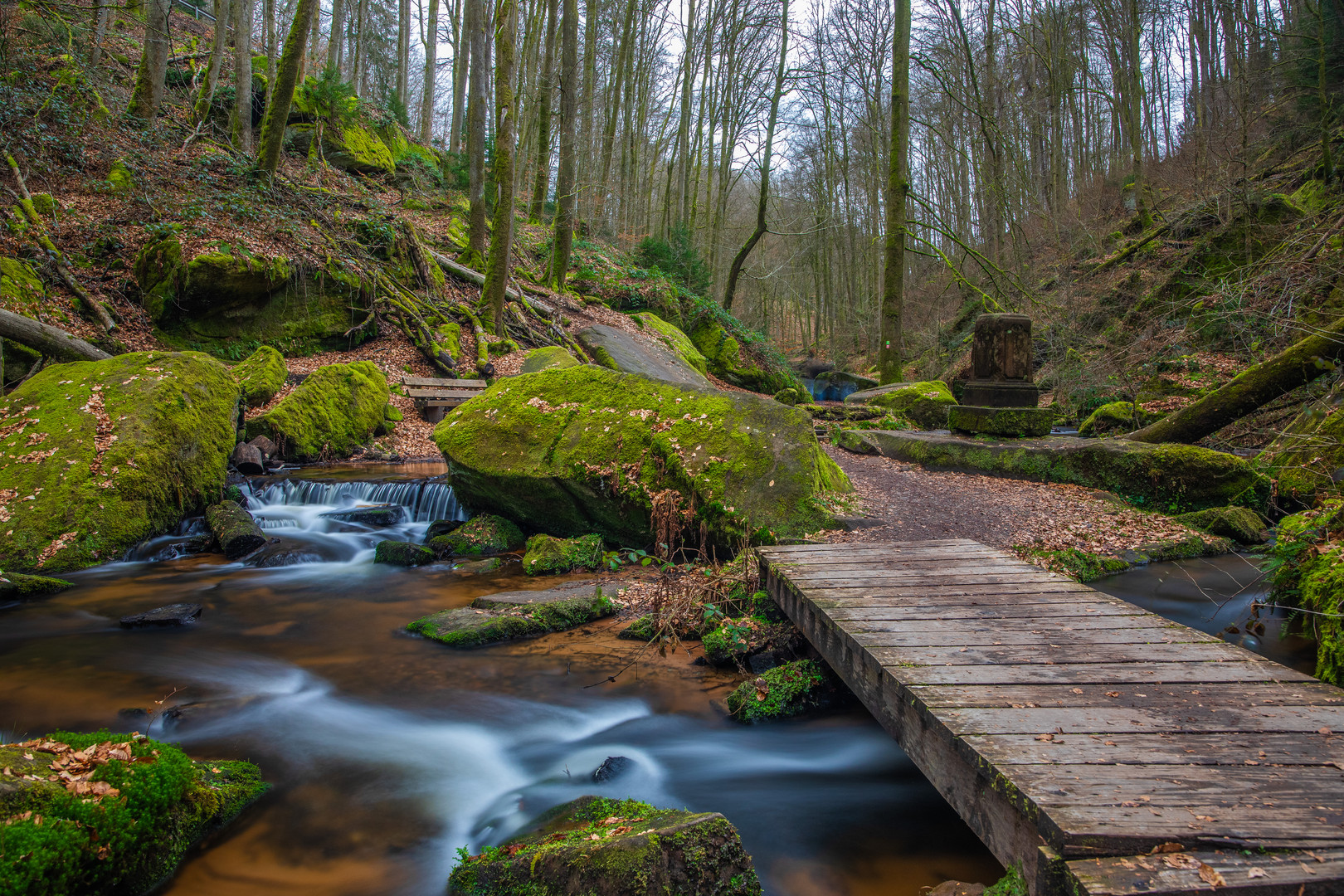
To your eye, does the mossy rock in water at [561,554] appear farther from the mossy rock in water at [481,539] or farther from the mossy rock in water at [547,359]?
the mossy rock in water at [547,359]

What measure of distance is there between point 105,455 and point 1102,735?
27.9 ft

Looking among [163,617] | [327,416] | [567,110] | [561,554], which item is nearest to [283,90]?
[567,110]

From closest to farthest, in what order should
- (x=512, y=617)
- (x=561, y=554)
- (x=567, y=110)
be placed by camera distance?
(x=512, y=617)
(x=561, y=554)
(x=567, y=110)

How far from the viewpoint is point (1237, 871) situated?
1564 mm

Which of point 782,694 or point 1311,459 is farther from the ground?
point 1311,459

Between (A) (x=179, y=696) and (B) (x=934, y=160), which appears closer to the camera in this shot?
(A) (x=179, y=696)

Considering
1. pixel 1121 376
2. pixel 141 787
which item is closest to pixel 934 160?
pixel 1121 376

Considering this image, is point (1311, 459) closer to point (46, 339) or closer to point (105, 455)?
point (105, 455)

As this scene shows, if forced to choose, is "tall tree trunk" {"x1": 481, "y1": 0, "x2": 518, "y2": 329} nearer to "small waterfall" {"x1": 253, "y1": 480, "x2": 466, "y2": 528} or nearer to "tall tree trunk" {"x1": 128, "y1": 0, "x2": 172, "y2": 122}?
"small waterfall" {"x1": 253, "y1": 480, "x2": 466, "y2": 528}

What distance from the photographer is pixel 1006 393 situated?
32.2 ft

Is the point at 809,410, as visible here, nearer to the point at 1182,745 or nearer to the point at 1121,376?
the point at 1121,376

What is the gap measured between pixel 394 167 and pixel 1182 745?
23.5 metres

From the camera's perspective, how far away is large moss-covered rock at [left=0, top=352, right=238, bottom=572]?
20.4 feet

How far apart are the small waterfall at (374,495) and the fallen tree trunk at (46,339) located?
2710 mm
